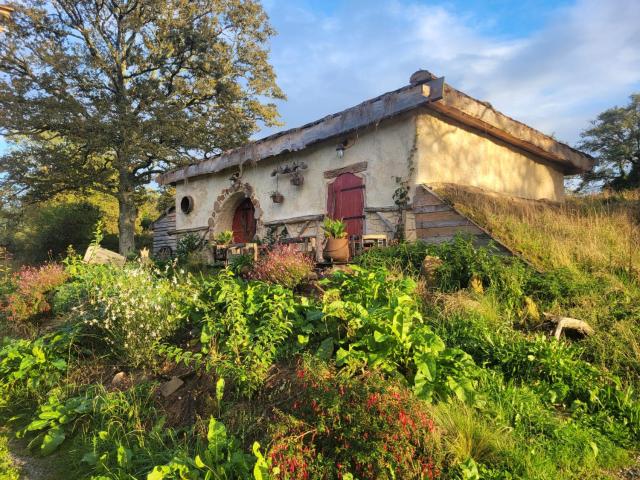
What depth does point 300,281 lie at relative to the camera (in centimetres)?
545

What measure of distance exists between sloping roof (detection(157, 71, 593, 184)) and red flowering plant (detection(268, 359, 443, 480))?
19.8ft

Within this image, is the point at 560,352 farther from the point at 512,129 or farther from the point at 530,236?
the point at 512,129

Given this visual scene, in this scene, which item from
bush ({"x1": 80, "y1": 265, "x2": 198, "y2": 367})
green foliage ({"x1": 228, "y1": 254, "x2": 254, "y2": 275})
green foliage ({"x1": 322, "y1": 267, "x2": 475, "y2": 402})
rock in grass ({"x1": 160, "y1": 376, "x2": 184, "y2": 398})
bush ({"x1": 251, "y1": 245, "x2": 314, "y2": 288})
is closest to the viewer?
green foliage ({"x1": 322, "y1": 267, "x2": 475, "y2": 402})

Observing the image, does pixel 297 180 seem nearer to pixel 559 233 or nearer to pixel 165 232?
pixel 559 233

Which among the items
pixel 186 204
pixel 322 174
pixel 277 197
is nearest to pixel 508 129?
pixel 322 174

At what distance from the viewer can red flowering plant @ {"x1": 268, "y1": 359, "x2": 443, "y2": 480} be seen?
205 cm

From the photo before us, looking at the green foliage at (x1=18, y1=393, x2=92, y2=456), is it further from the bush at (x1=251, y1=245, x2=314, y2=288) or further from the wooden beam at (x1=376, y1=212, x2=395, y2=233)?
the wooden beam at (x1=376, y1=212, x2=395, y2=233)

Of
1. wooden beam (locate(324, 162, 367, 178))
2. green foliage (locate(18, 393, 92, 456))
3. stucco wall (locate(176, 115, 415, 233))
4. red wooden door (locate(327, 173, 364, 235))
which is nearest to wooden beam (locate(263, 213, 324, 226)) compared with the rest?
stucco wall (locate(176, 115, 415, 233))

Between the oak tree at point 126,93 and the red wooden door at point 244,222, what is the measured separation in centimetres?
571

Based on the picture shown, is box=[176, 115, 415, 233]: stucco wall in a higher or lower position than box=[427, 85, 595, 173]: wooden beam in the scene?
lower

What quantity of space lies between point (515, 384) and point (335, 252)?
3.93 meters

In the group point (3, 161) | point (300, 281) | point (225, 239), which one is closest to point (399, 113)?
point (300, 281)

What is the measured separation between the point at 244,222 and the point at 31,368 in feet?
29.0

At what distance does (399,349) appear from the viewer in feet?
9.54
